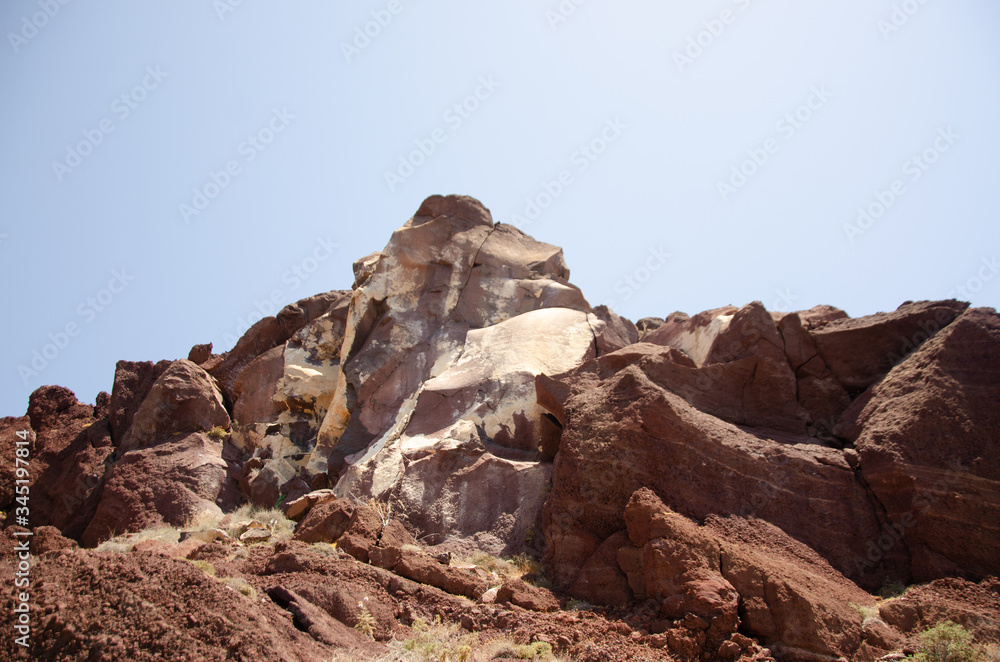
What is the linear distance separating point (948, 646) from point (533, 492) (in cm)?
595

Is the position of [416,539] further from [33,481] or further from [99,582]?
[33,481]

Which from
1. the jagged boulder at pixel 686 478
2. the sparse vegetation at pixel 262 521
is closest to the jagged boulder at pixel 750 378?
the jagged boulder at pixel 686 478

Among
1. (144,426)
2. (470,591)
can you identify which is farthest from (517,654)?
(144,426)

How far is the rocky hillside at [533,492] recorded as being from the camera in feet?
22.9

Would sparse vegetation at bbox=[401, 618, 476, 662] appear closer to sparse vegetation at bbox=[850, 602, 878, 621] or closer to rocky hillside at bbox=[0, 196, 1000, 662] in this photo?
rocky hillside at bbox=[0, 196, 1000, 662]

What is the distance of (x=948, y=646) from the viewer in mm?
6691

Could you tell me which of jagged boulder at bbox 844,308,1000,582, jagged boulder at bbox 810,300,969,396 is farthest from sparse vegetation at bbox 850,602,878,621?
jagged boulder at bbox 810,300,969,396

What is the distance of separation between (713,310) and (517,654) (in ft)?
31.2

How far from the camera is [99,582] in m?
5.87

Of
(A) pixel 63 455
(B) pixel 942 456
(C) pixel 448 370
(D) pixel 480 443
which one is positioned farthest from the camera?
(A) pixel 63 455

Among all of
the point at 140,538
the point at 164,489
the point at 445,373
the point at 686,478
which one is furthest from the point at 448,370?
the point at 686,478

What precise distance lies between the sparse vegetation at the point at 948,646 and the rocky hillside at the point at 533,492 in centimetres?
16

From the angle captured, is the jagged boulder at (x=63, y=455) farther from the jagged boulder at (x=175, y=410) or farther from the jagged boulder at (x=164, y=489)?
the jagged boulder at (x=175, y=410)

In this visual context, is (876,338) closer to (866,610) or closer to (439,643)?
(866,610)
